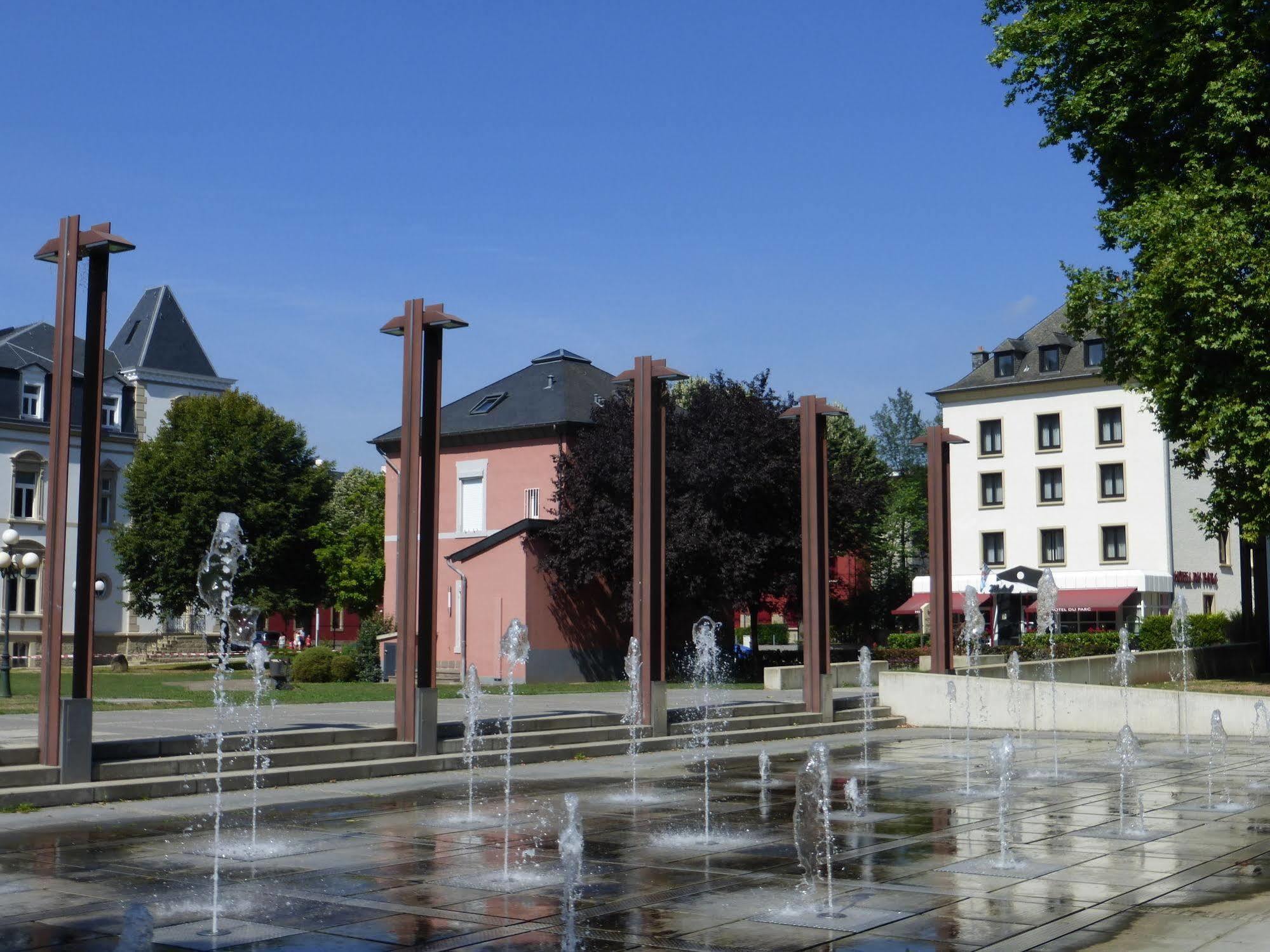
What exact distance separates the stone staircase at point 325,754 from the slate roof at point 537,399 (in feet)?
75.6

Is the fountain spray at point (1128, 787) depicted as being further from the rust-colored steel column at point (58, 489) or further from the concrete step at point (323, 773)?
the rust-colored steel column at point (58, 489)

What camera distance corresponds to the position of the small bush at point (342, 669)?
34.3m

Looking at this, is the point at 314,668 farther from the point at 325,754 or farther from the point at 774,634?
the point at 774,634

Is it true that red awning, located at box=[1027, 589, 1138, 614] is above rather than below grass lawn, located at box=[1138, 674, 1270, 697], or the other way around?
above

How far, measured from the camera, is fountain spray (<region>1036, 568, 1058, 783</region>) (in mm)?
23359

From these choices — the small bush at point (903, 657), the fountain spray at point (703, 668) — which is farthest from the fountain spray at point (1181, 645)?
the fountain spray at point (703, 668)

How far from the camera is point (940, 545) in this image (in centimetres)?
2550

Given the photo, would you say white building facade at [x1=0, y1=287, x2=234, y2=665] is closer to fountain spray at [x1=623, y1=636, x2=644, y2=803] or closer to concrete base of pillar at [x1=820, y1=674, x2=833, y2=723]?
concrete base of pillar at [x1=820, y1=674, x2=833, y2=723]

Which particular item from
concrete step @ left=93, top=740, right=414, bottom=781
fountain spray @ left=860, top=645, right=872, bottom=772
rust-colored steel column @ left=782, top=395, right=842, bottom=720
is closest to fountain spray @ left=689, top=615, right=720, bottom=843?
rust-colored steel column @ left=782, top=395, right=842, bottom=720

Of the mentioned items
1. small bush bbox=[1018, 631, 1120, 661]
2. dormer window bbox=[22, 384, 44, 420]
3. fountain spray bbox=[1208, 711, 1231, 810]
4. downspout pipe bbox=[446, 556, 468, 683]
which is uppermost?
dormer window bbox=[22, 384, 44, 420]

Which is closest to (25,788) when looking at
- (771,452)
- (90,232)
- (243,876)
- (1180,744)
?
(243,876)

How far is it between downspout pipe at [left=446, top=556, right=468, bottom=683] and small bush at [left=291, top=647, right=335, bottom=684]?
642 cm

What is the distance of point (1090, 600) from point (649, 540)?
37.4 m

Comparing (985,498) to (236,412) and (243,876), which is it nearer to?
(236,412)
